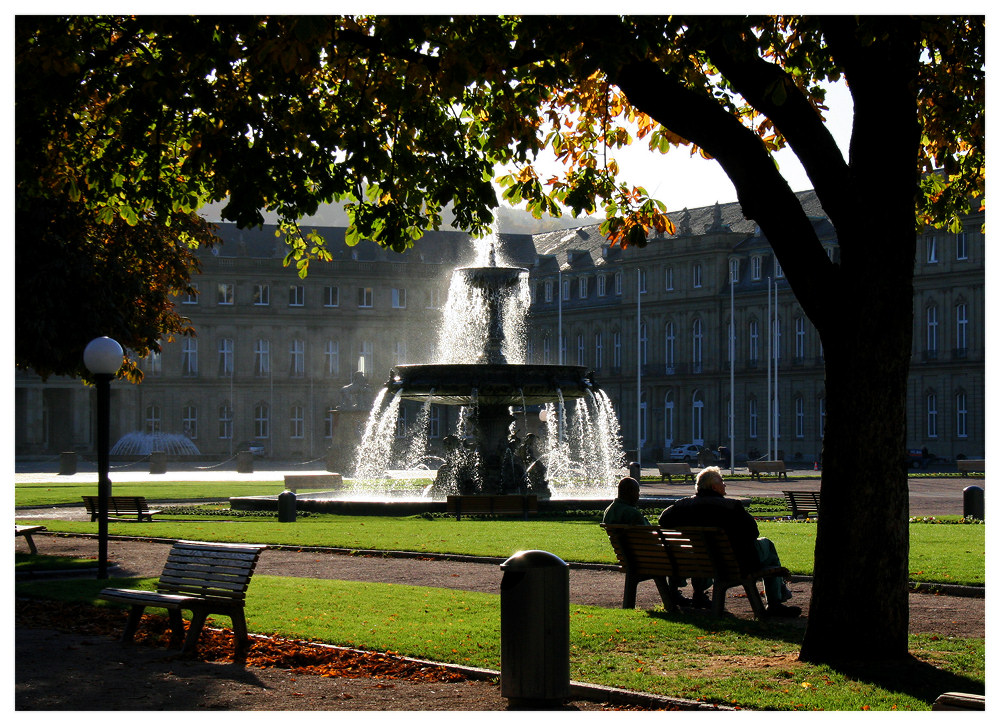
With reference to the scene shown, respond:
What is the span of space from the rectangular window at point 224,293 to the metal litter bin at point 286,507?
223 ft

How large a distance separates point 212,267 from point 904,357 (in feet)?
277

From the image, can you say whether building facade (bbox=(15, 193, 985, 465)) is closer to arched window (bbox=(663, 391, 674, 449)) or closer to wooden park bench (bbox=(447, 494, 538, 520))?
arched window (bbox=(663, 391, 674, 449))

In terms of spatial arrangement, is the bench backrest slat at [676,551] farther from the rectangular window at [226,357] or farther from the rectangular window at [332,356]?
the rectangular window at [332,356]

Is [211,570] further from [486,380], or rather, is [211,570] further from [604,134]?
[486,380]

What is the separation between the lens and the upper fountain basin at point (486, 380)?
2606 centimetres

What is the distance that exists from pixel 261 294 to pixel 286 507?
6873 centimetres

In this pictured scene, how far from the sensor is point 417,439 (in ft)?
264

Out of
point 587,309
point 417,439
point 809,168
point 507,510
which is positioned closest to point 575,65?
point 809,168

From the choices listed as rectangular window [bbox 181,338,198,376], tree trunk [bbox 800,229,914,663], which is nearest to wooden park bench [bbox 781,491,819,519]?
tree trunk [bbox 800,229,914,663]

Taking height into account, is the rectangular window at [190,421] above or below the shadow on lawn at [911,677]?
above

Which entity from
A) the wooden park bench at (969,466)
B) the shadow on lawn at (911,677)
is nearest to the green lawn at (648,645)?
the shadow on lawn at (911,677)

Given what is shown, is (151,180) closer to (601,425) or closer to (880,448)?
(880,448)

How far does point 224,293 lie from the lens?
91500 millimetres

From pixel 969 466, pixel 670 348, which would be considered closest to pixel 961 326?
pixel 670 348
